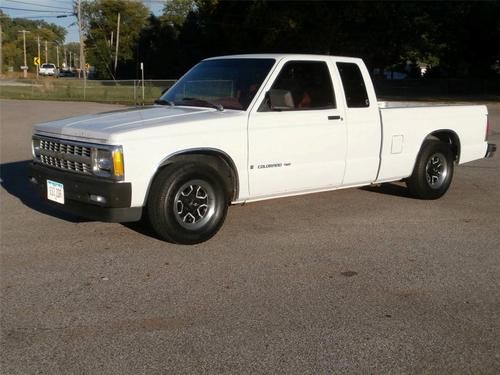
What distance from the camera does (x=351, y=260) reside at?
212 inches

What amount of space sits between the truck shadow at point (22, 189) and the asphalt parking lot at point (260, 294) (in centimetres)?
8

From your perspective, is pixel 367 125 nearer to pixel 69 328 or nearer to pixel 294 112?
pixel 294 112

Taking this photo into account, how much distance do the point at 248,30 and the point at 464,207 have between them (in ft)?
119

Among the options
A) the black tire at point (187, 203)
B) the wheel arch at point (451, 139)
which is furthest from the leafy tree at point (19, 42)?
the black tire at point (187, 203)

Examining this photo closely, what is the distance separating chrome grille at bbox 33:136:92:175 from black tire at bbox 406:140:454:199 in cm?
429

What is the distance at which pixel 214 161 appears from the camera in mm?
5859

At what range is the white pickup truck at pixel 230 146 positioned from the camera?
5.28m

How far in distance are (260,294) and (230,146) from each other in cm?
178

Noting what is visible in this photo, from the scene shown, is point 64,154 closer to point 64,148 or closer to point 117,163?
point 64,148

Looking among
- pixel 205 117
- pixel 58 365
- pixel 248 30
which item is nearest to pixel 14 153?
pixel 205 117

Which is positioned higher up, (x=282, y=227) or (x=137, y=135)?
(x=137, y=135)

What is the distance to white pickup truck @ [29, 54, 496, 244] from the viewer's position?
528cm

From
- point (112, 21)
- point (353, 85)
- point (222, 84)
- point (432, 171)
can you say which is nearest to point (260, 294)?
point (222, 84)

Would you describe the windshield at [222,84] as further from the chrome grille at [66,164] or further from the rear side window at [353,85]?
the chrome grille at [66,164]
